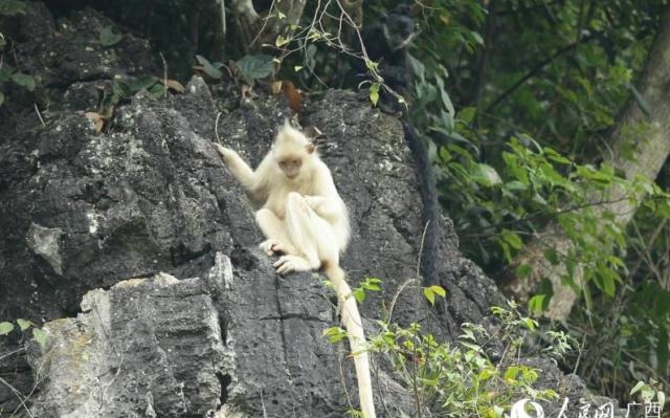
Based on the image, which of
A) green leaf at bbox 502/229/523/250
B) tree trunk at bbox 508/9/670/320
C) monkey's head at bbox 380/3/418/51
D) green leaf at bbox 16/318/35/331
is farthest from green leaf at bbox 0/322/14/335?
tree trunk at bbox 508/9/670/320

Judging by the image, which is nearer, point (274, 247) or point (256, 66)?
point (274, 247)

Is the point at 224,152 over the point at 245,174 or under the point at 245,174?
over

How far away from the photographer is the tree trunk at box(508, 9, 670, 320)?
11.3 meters

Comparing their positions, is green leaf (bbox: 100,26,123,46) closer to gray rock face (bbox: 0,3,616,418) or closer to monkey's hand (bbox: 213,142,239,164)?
gray rock face (bbox: 0,3,616,418)

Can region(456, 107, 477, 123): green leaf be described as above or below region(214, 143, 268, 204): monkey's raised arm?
above

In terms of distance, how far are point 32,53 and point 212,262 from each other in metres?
2.15

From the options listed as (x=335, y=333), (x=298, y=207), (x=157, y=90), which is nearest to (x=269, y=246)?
(x=298, y=207)

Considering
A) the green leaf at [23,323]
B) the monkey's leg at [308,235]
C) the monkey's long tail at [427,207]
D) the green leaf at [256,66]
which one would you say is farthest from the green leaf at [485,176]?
the green leaf at [23,323]

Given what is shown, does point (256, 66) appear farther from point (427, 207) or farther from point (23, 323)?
point (23, 323)

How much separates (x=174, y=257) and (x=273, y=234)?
24.2 inches

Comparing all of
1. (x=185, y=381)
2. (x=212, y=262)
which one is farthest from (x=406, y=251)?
(x=185, y=381)

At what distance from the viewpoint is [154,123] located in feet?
28.1

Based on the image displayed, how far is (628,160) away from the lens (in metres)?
11.8

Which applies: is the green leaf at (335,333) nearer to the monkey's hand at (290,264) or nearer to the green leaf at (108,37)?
the monkey's hand at (290,264)
